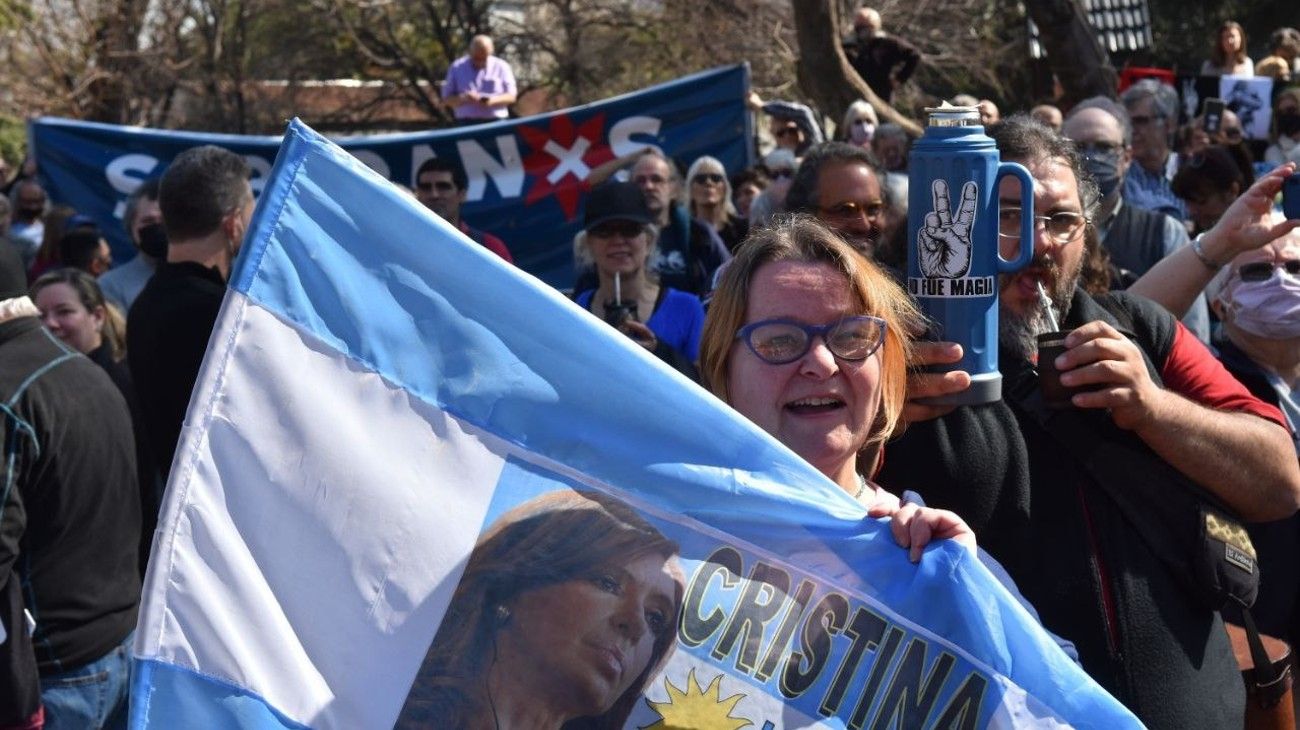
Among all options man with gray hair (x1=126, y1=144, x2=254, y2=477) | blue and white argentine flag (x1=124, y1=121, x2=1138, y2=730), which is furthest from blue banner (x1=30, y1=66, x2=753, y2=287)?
blue and white argentine flag (x1=124, y1=121, x2=1138, y2=730)

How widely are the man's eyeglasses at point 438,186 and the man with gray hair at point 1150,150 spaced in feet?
10.0

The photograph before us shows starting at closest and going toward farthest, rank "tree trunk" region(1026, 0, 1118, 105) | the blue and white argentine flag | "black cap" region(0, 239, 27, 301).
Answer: the blue and white argentine flag, "black cap" region(0, 239, 27, 301), "tree trunk" region(1026, 0, 1118, 105)

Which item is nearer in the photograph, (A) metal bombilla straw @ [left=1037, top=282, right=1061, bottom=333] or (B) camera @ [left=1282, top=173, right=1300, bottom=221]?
(A) metal bombilla straw @ [left=1037, top=282, right=1061, bottom=333]

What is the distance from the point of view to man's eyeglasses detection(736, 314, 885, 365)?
2.38 meters

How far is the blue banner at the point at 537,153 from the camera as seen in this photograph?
32.4 ft

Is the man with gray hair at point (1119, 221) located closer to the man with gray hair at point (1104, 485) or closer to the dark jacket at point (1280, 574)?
the dark jacket at point (1280, 574)

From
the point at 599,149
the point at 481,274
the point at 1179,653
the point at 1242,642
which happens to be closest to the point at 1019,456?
the point at 1179,653


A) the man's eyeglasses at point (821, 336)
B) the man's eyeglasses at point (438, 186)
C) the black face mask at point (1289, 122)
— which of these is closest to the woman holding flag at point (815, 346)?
the man's eyeglasses at point (821, 336)

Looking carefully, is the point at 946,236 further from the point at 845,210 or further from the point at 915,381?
the point at 845,210

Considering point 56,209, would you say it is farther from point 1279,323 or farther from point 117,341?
point 1279,323

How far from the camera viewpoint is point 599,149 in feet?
33.2

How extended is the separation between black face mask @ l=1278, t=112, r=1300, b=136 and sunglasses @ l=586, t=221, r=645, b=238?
5.63 metres

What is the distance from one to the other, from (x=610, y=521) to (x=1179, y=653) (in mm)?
1135

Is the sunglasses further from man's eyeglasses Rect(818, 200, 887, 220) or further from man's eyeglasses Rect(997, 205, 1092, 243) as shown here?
man's eyeglasses Rect(997, 205, 1092, 243)
